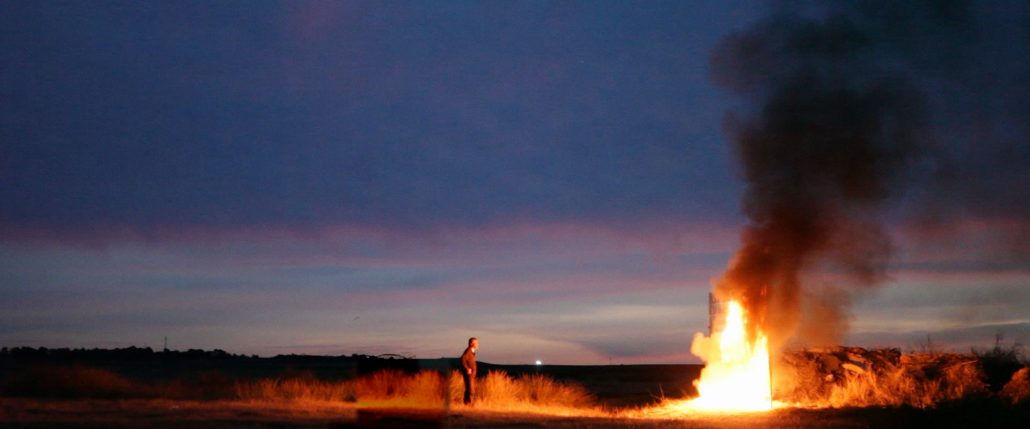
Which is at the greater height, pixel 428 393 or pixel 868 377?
pixel 868 377

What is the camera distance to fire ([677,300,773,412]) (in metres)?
26.2

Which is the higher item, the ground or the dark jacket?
the dark jacket

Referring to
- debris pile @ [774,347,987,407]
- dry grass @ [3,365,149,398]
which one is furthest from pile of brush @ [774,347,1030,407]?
dry grass @ [3,365,149,398]

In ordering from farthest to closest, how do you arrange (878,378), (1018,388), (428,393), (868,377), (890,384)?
(878,378), (868,377), (890,384), (1018,388), (428,393)

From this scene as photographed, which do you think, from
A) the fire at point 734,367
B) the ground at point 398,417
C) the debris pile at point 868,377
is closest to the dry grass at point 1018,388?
the debris pile at point 868,377

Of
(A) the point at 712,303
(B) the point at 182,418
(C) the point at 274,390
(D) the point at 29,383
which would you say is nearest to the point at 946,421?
(A) the point at 712,303

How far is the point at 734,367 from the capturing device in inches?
1048

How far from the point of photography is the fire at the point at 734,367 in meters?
26.2

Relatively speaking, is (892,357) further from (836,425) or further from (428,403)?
(428,403)

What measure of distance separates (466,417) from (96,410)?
24.1 ft

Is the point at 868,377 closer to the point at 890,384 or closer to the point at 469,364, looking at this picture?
the point at 890,384

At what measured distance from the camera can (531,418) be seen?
21078mm

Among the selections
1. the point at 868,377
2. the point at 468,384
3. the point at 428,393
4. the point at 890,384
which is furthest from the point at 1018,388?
the point at 428,393

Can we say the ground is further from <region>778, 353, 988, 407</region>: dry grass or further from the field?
<region>778, 353, 988, 407</region>: dry grass
